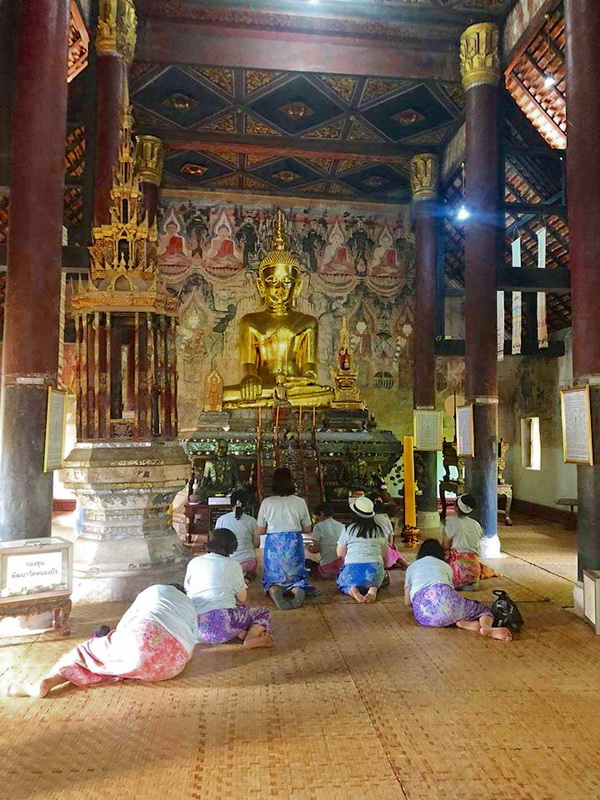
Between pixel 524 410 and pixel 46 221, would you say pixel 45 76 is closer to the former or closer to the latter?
pixel 46 221

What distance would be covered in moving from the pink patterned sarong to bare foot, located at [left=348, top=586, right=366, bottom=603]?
226 cm

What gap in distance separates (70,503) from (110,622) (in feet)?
30.0

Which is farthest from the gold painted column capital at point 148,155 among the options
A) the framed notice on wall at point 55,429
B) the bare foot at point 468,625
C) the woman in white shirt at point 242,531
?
the bare foot at point 468,625

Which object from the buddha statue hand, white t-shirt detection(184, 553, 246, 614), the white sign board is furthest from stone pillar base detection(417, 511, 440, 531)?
the white sign board

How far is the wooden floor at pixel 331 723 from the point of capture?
2564 mm

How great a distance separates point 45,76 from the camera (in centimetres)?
584

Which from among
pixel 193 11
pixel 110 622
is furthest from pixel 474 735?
pixel 193 11

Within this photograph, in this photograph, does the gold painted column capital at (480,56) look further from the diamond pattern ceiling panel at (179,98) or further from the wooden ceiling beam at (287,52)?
the diamond pattern ceiling panel at (179,98)

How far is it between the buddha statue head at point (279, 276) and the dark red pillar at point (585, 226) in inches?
296

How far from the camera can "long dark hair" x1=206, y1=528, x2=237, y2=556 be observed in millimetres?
4332

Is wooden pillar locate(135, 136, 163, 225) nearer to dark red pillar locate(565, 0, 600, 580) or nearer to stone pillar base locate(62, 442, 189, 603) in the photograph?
stone pillar base locate(62, 442, 189, 603)

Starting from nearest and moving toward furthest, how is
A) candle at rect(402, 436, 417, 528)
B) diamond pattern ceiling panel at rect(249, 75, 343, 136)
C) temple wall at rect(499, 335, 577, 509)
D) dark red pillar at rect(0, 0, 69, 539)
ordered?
dark red pillar at rect(0, 0, 69, 539)
candle at rect(402, 436, 417, 528)
diamond pattern ceiling panel at rect(249, 75, 343, 136)
temple wall at rect(499, 335, 577, 509)

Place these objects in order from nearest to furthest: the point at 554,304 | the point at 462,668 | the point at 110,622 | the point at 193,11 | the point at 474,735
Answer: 1. the point at 474,735
2. the point at 462,668
3. the point at 110,622
4. the point at 193,11
5. the point at 554,304

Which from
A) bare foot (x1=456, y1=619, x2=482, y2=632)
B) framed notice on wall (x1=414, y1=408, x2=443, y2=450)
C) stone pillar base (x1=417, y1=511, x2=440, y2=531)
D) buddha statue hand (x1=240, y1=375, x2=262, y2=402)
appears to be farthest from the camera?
stone pillar base (x1=417, y1=511, x2=440, y2=531)
